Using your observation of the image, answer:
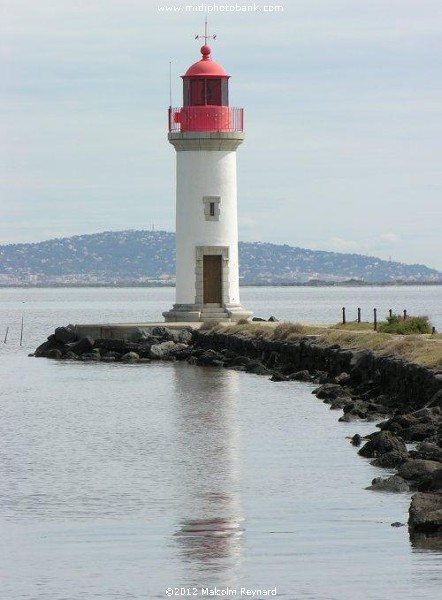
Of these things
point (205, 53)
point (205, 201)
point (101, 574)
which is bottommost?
point (101, 574)

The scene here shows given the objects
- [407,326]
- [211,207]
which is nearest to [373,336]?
[407,326]

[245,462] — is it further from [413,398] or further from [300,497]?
[413,398]

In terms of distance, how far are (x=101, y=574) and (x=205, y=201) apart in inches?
1024

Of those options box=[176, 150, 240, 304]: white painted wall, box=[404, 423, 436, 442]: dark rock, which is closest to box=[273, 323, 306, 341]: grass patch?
box=[176, 150, 240, 304]: white painted wall

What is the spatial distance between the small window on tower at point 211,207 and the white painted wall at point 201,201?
89 millimetres

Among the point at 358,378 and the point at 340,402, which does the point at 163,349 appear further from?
the point at 340,402

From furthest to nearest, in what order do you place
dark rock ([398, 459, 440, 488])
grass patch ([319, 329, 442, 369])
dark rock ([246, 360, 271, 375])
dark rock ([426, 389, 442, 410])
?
dark rock ([246, 360, 271, 375]) < grass patch ([319, 329, 442, 369]) < dark rock ([426, 389, 442, 410]) < dark rock ([398, 459, 440, 488])

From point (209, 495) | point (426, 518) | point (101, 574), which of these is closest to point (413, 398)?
point (209, 495)

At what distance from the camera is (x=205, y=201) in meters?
38.7

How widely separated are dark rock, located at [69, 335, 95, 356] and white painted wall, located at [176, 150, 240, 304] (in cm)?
414

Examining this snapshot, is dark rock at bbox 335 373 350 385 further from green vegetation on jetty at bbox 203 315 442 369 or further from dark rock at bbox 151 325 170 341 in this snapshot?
dark rock at bbox 151 325 170 341

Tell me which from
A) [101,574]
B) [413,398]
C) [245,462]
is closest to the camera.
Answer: [101,574]

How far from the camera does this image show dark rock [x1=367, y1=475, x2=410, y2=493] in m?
16.9

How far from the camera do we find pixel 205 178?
1521 inches
